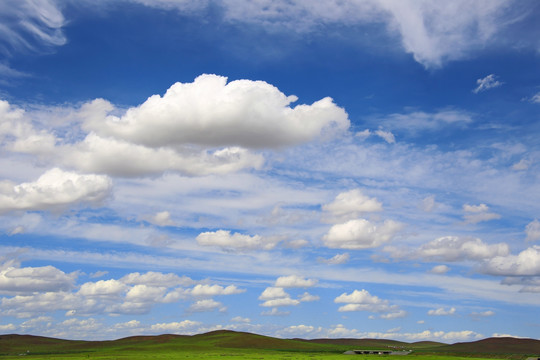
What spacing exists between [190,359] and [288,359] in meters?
33.7

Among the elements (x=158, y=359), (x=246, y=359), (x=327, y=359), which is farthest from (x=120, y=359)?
(x=327, y=359)

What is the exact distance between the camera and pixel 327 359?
7726 inches

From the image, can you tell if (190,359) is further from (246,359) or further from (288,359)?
(288,359)

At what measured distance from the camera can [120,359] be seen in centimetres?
19875

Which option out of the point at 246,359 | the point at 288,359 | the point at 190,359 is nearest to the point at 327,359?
the point at 288,359

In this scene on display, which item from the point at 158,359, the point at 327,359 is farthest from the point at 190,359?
the point at 327,359

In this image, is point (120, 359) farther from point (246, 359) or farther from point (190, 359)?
point (246, 359)

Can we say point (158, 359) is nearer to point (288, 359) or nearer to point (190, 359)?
point (190, 359)

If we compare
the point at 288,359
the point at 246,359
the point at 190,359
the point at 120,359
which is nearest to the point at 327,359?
A: the point at 288,359

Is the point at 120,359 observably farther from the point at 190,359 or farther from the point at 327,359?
the point at 327,359

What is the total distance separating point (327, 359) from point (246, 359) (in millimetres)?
28896

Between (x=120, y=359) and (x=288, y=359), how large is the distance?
6084 cm

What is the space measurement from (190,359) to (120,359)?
90.8 feet

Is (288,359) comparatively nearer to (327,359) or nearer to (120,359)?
(327,359)
